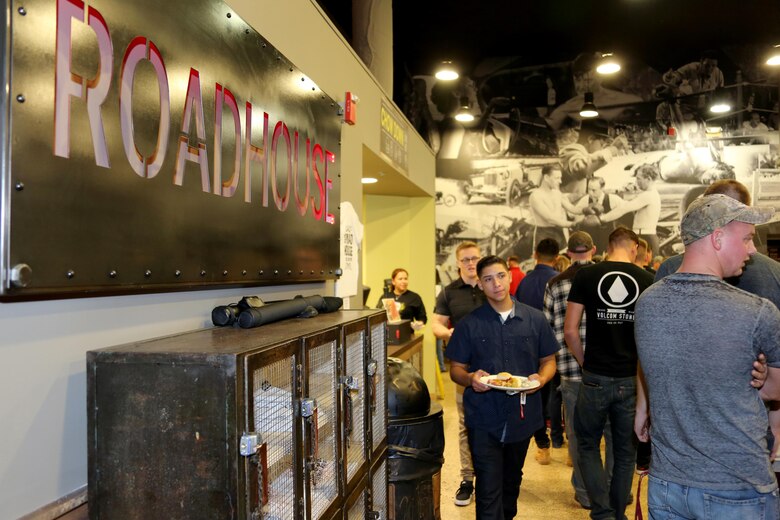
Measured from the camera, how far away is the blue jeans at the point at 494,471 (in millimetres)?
3115

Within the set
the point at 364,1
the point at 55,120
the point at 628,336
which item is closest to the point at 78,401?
the point at 55,120

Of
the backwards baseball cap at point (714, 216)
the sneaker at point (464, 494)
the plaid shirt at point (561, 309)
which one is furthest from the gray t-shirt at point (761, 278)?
the sneaker at point (464, 494)

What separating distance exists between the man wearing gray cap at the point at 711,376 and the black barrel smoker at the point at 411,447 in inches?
46.8

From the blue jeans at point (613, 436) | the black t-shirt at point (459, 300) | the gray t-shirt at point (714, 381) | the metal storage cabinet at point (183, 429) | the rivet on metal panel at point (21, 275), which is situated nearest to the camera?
the rivet on metal panel at point (21, 275)

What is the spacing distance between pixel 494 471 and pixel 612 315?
43.5 inches

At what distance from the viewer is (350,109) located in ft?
11.6

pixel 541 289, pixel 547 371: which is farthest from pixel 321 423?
pixel 541 289

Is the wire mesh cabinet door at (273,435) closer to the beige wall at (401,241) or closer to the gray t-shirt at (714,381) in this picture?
the gray t-shirt at (714,381)

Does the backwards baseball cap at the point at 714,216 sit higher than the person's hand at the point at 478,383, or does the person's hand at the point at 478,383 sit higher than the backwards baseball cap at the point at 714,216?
the backwards baseball cap at the point at 714,216

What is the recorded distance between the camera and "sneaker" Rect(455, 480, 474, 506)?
4.09 m

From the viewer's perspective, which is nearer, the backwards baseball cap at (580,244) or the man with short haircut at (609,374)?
the man with short haircut at (609,374)

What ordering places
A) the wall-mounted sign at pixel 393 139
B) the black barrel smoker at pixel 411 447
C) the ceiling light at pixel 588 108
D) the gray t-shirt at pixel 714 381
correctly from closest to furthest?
1. the gray t-shirt at pixel 714 381
2. the black barrel smoker at pixel 411 447
3. the wall-mounted sign at pixel 393 139
4. the ceiling light at pixel 588 108

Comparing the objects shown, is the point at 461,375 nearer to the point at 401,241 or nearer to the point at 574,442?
Result: the point at 574,442

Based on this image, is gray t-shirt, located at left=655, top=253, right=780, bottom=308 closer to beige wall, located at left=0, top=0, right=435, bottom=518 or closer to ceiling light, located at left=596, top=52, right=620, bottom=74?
beige wall, located at left=0, top=0, right=435, bottom=518
